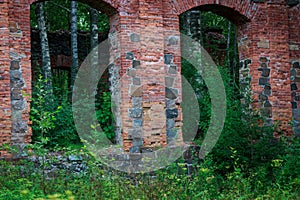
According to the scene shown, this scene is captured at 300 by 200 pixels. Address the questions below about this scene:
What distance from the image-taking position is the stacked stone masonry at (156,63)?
7953mm

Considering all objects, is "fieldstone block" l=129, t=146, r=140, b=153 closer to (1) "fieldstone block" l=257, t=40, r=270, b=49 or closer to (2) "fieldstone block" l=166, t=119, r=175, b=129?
(2) "fieldstone block" l=166, t=119, r=175, b=129

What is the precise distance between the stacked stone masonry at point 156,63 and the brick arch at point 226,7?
19 millimetres

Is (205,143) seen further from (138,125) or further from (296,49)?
(296,49)

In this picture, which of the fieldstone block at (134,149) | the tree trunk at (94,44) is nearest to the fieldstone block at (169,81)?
the fieldstone block at (134,149)

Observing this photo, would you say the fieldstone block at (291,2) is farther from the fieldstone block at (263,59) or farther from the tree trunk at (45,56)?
the tree trunk at (45,56)

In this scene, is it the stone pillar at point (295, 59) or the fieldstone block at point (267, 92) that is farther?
the stone pillar at point (295, 59)

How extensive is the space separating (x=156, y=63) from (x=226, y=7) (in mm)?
1936

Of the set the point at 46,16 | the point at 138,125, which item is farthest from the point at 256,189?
the point at 46,16

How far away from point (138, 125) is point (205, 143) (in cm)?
133

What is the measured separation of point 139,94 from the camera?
28.6 ft

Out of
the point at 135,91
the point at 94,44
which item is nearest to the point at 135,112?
the point at 135,91

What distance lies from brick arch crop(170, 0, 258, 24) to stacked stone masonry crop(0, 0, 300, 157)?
0.02 m

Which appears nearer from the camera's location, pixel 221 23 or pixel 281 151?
pixel 281 151

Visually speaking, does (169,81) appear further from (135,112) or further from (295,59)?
(295,59)
